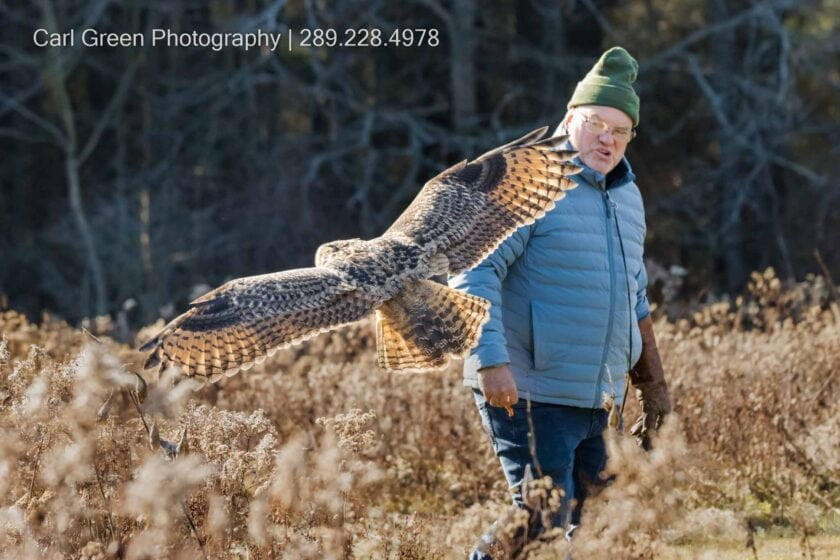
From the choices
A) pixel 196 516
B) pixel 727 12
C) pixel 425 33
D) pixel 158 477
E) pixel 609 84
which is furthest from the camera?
pixel 425 33

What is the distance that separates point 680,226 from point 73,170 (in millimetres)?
9154

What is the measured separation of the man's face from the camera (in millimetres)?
4871

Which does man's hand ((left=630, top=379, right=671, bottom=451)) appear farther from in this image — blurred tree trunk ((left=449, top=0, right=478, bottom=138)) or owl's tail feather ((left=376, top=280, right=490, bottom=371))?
blurred tree trunk ((left=449, top=0, right=478, bottom=138))

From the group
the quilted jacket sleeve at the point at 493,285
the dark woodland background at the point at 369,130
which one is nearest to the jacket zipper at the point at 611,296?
the quilted jacket sleeve at the point at 493,285

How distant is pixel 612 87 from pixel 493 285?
2.58 feet

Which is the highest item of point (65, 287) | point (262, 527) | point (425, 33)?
point (425, 33)

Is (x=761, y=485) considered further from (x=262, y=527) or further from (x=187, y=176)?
(x=187, y=176)

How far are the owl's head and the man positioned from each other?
1.33ft

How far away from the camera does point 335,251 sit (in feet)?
17.0

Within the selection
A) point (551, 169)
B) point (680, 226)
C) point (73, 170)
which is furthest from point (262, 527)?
point (73, 170)

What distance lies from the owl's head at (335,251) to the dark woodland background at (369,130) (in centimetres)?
1335

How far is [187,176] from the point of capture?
23.2 meters

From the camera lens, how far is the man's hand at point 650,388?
526 cm

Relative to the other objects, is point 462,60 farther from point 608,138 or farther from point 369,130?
point 608,138
